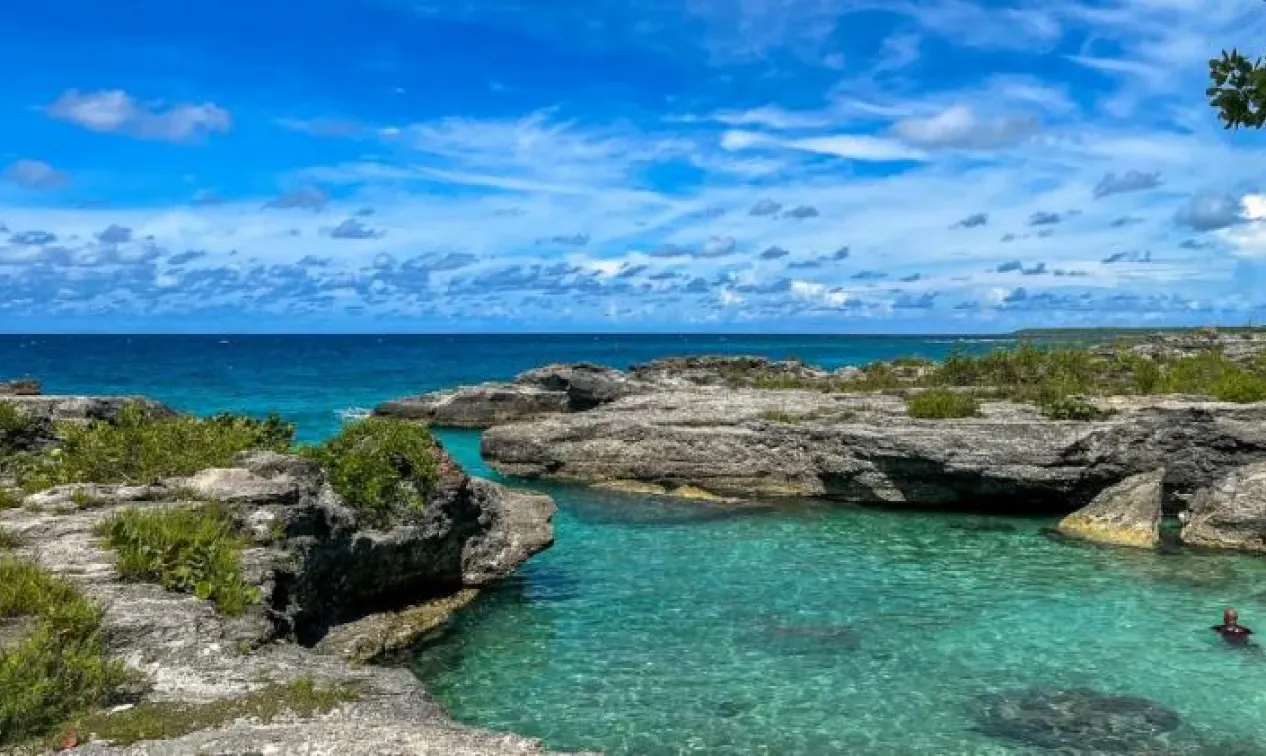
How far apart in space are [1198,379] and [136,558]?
37245mm

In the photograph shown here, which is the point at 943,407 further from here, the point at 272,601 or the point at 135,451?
the point at 135,451

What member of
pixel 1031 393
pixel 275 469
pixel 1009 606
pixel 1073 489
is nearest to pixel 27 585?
pixel 275 469

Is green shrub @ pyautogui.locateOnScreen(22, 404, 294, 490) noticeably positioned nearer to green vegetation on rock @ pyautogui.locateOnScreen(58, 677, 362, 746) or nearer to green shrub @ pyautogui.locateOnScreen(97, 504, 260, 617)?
green shrub @ pyautogui.locateOnScreen(97, 504, 260, 617)

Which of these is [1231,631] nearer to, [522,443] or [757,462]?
[757,462]

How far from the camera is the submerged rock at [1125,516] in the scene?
81.4 ft

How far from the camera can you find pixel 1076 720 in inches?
538

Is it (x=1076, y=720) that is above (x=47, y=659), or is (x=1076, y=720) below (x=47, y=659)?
below

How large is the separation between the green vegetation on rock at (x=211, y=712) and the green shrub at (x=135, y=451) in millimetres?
7994

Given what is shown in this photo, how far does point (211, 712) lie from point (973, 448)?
2485cm

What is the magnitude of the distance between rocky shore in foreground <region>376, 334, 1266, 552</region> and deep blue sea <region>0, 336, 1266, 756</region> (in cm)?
157

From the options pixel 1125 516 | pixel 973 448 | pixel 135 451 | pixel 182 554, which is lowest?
pixel 1125 516

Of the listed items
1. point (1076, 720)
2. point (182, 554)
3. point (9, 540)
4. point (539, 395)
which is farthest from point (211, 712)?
point (539, 395)

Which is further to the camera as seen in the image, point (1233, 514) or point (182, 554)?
point (1233, 514)

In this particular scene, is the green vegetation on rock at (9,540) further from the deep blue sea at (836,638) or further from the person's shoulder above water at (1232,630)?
the person's shoulder above water at (1232,630)
